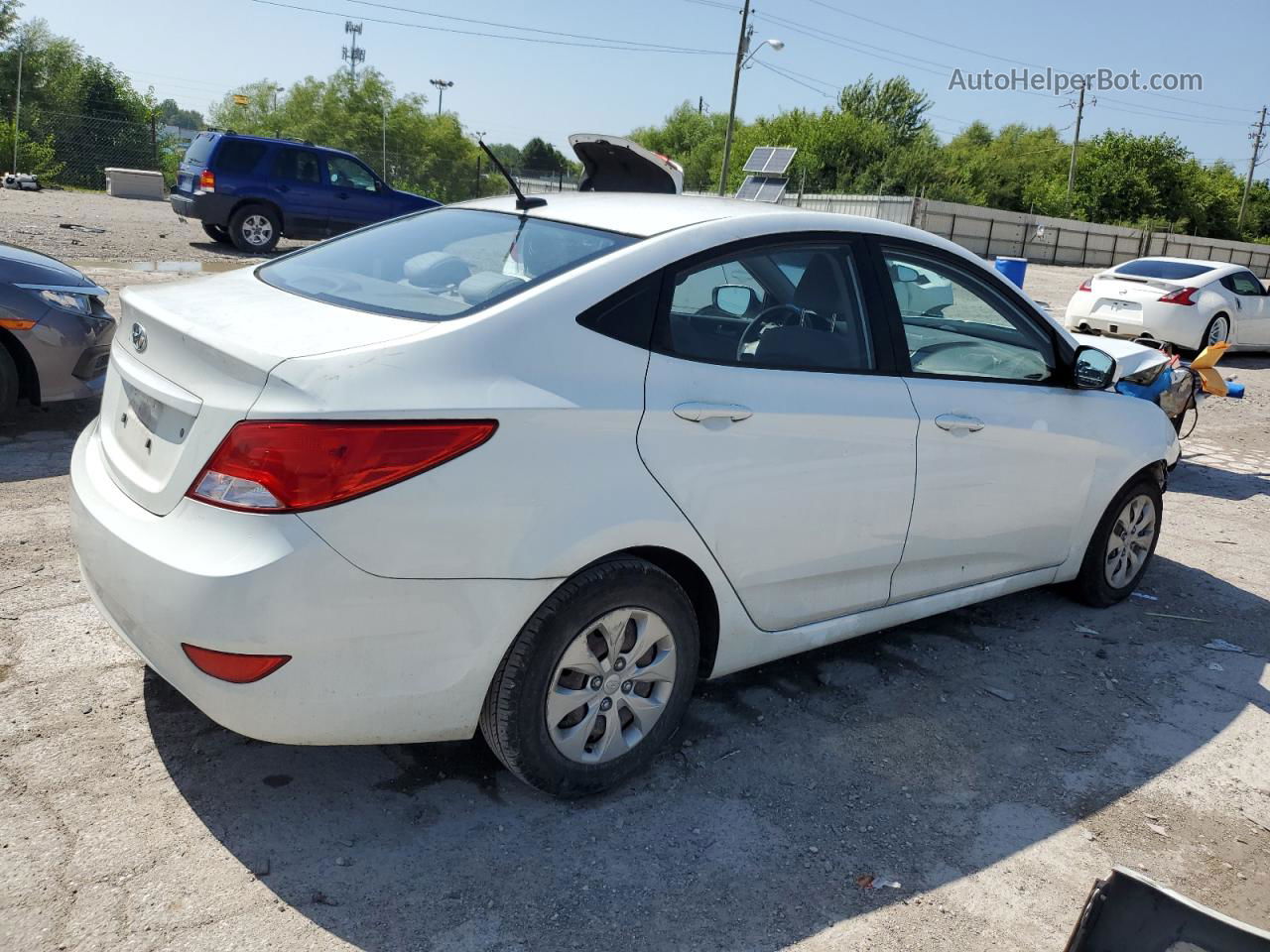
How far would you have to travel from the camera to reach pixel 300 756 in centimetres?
312

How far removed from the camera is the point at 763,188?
16.1 meters

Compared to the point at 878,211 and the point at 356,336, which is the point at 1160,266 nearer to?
the point at 356,336

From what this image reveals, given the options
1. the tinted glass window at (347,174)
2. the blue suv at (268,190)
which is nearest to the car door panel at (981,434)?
the blue suv at (268,190)

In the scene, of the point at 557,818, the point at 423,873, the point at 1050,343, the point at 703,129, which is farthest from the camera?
the point at 703,129

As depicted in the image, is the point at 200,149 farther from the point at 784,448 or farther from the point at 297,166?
the point at 784,448

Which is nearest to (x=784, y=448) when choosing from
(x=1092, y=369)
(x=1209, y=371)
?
(x=1092, y=369)

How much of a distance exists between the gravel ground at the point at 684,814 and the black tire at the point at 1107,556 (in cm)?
56

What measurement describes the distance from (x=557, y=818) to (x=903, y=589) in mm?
1558

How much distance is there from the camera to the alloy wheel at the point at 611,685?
282cm

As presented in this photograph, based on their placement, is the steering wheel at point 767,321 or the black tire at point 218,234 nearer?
the steering wheel at point 767,321

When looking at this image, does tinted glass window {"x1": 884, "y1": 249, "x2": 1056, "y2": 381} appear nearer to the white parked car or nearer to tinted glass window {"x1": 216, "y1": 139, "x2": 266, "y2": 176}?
the white parked car

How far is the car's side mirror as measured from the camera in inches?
166

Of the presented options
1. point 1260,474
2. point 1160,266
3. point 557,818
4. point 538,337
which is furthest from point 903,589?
point 1160,266

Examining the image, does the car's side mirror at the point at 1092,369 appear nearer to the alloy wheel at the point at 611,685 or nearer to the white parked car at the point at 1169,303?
the alloy wheel at the point at 611,685
